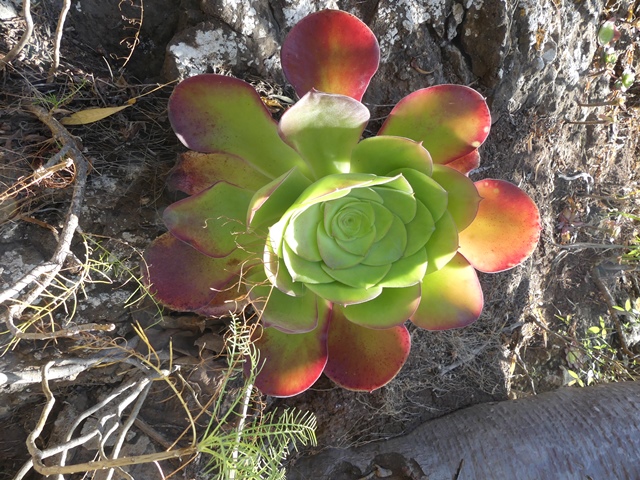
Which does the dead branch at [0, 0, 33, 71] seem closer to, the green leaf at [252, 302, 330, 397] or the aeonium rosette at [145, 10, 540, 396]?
the aeonium rosette at [145, 10, 540, 396]

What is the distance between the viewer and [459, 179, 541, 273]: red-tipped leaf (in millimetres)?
975

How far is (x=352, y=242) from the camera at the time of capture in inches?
37.0

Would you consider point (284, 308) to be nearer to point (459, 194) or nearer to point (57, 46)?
point (459, 194)

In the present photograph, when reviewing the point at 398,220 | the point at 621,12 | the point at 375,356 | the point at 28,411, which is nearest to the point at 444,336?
the point at 375,356

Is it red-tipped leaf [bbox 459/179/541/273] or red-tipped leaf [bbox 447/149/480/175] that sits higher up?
red-tipped leaf [bbox 447/149/480/175]

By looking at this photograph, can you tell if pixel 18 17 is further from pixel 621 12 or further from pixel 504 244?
pixel 621 12

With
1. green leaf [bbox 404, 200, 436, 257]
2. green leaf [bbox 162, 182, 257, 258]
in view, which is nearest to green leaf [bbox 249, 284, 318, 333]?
green leaf [bbox 162, 182, 257, 258]

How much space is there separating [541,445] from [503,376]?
1.10 feet

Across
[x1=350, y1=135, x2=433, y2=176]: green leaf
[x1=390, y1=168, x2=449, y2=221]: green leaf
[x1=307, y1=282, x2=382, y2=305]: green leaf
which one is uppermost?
[x1=350, y1=135, x2=433, y2=176]: green leaf

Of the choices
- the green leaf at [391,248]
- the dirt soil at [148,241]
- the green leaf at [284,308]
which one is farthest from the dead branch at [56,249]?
the green leaf at [391,248]

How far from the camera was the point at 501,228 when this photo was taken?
0.99m

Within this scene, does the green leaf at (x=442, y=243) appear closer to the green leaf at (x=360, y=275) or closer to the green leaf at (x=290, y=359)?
the green leaf at (x=360, y=275)

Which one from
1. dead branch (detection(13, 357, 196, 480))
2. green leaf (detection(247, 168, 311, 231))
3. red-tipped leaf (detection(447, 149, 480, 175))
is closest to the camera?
dead branch (detection(13, 357, 196, 480))

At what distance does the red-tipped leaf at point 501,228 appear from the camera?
0.97 m
